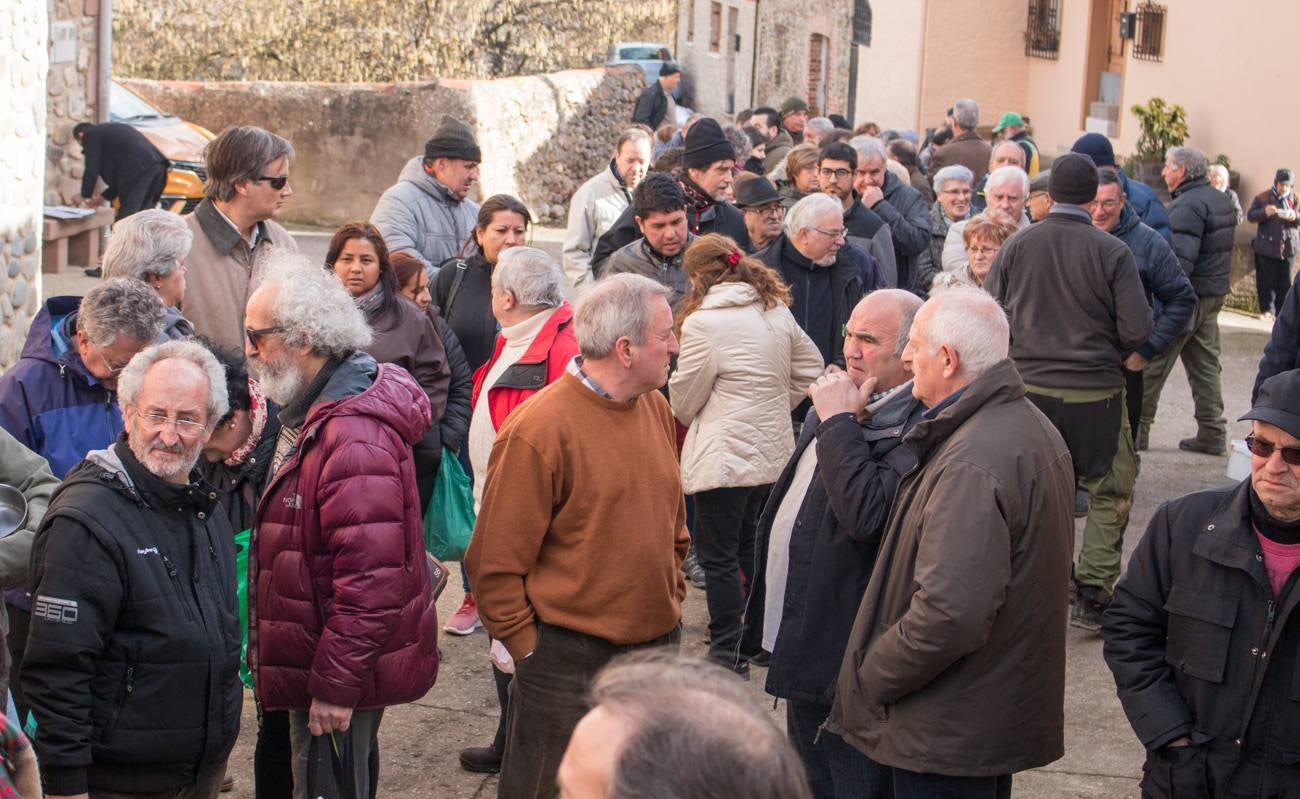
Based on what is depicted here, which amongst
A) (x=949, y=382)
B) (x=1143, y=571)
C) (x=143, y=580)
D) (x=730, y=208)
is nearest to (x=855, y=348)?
(x=949, y=382)

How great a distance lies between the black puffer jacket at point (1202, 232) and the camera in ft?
32.6

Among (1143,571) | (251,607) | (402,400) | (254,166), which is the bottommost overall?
(251,607)

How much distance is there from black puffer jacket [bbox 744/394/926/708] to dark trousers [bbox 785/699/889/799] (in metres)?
0.10

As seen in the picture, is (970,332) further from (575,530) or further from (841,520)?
(575,530)

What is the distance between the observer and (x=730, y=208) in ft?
27.2

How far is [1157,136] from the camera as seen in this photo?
16.8 m

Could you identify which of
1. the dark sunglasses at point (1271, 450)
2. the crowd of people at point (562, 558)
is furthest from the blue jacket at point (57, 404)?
the dark sunglasses at point (1271, 450)

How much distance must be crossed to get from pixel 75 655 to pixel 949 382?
2.23 m

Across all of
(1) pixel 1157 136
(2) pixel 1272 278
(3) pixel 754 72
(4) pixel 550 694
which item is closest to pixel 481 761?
(4) pixel 550 694

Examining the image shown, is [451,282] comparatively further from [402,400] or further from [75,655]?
[75,655]

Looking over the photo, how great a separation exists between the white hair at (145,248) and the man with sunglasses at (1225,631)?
3.19 meters

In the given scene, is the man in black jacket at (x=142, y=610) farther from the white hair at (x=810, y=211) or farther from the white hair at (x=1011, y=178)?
the white hair at (x=1011, y=178)

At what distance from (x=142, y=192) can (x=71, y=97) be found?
175 cm

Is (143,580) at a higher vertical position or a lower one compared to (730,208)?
lower
